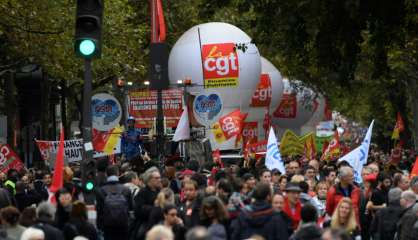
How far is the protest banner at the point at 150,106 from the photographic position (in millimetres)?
32688

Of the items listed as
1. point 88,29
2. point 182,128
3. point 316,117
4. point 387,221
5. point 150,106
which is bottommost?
point 387,221

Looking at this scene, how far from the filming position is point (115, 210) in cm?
1773

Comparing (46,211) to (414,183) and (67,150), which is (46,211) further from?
(67,150)

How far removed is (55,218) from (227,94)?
77.7 feet

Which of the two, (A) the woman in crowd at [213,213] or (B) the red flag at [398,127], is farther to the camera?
(B) the red flag at [398,127]

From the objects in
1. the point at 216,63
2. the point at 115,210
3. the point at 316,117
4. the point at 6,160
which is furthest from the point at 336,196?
the point at 316,117

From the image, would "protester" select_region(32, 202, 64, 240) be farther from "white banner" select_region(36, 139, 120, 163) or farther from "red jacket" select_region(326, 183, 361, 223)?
"white banner" select_region(36, 139, 120, 163)

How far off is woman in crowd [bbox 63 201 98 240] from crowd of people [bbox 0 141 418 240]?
0.04ft

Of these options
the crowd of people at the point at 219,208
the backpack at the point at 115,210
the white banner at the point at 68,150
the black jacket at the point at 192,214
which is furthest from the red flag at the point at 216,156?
the black jacket at the point at 192,214

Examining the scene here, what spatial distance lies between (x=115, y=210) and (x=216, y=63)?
20973mm

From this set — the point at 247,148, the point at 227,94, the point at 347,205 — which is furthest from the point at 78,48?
the point at 227,94

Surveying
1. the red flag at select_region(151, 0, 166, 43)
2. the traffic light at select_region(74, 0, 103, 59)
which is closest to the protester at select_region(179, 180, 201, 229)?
the traffic light at select_region(74, 0, 103, 59)

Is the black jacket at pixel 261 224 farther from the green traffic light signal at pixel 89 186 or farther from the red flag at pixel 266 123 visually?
the red flag at pixel 266 123

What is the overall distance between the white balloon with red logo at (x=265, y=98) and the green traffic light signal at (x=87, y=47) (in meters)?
25.5
